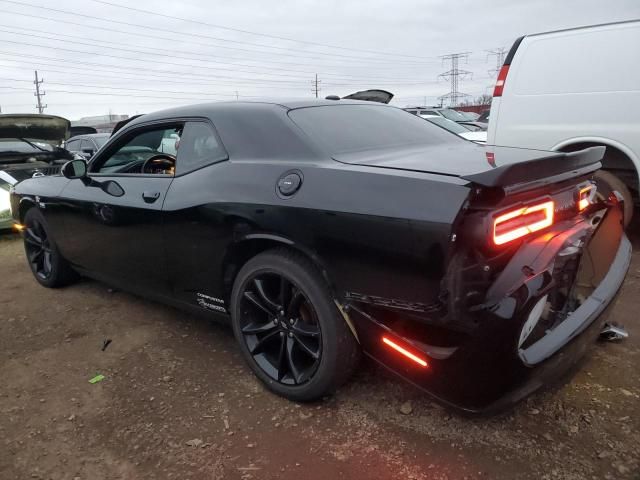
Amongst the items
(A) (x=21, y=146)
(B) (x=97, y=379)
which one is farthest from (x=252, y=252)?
(A) (x=21, y=146)

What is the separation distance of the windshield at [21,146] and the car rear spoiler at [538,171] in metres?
7.04

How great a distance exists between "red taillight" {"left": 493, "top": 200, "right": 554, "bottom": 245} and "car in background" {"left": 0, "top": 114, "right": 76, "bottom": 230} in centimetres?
639

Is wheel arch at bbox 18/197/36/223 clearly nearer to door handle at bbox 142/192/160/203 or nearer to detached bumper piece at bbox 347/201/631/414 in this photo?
door handle at bbox 142/192/160/203

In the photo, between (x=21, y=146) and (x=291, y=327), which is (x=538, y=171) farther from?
(x=21, y=146)

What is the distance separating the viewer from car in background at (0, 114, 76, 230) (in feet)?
21.4

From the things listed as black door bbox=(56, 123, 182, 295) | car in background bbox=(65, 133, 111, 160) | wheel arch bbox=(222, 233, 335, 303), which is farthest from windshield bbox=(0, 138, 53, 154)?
wheel arch bbox=(222, 233, 335, 303)

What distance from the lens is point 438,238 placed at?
5.76 feet

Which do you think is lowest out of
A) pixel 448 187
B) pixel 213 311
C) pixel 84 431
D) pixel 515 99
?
pixel 84 431

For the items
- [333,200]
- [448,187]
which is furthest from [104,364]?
[448,187]

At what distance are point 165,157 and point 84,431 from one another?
1.94 meters

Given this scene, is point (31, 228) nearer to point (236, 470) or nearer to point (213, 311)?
point (213, 311)

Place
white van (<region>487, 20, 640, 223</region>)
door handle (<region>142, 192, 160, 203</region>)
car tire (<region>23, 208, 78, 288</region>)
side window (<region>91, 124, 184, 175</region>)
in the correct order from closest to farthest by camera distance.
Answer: door handle (<region>142, 192, 160, 203</region>)
side window (<region>91, 124, 184, 175</region>)
car tire (<region>23, 208, 78, 288</region>)
white van (<region>487, 20, 640, 223</region>)

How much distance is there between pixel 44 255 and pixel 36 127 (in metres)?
3.39

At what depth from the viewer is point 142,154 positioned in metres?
3.85
